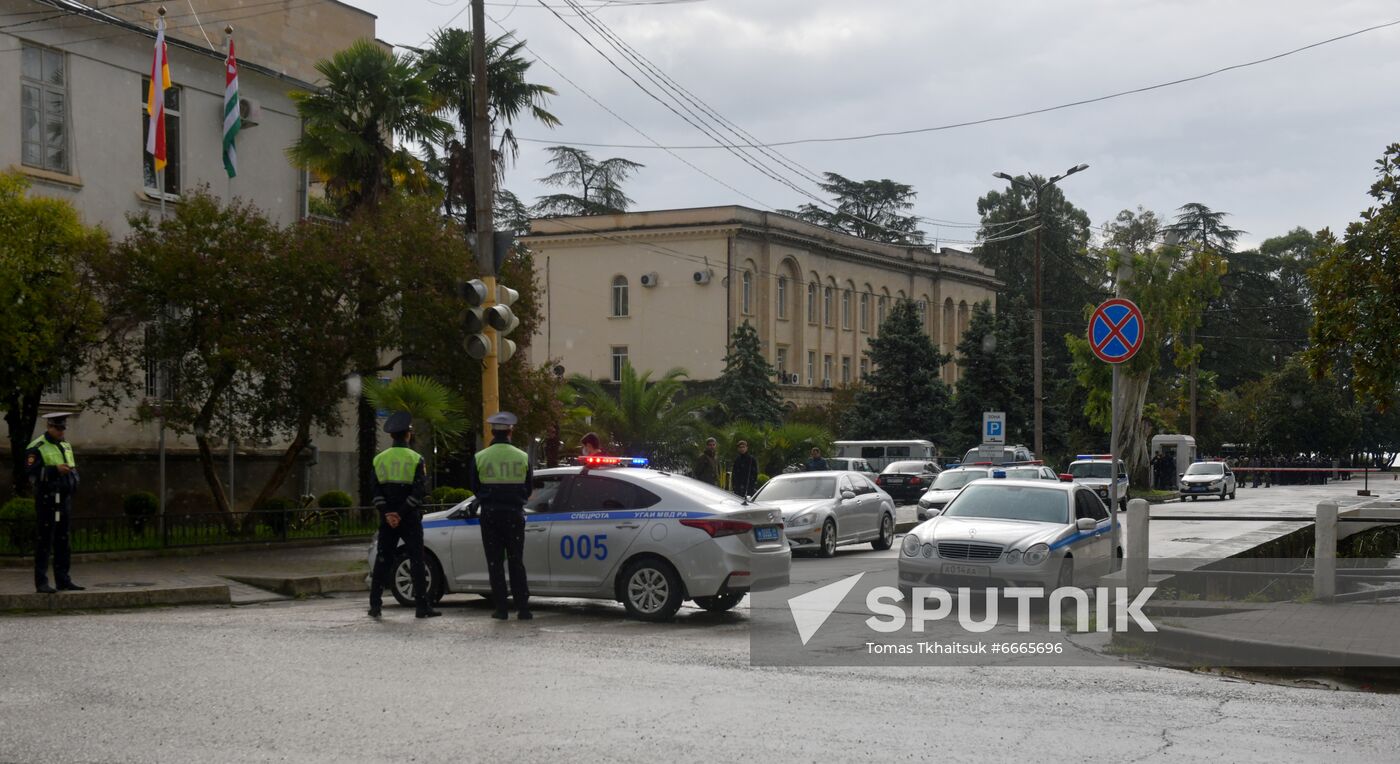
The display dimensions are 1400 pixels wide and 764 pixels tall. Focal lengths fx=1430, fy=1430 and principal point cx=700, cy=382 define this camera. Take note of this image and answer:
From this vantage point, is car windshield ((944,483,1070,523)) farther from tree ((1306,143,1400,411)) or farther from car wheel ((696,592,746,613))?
tree ((1306,143,1400,411))

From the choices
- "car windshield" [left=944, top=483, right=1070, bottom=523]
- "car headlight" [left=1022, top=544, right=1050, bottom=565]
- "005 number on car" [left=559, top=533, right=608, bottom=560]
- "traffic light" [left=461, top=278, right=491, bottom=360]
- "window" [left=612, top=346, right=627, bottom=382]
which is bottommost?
"car headlight" [left=1022, top=544, right=1050, bottom=565]

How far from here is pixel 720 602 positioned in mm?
13609

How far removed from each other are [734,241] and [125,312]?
154 feet

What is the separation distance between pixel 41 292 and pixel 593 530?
9717mm

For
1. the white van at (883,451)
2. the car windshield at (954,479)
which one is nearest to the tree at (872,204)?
the white van at (883,451)

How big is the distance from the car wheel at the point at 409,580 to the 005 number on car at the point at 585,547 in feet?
4.79

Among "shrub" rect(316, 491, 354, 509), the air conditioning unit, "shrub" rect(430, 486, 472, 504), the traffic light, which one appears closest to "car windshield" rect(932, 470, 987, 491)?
"shrub" rect(430, 486, 472, 504)

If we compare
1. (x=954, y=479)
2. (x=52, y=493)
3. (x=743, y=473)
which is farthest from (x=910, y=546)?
(x=954, y=479)

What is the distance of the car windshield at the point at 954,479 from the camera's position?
97.8 ft

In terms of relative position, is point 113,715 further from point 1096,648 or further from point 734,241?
point 734,241

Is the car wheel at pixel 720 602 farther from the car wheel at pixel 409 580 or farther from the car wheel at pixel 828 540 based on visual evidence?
the car wheel at pixel 828 540

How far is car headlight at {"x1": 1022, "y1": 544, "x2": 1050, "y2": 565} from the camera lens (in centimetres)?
1414

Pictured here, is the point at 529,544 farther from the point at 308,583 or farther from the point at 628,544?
the point at 308,583

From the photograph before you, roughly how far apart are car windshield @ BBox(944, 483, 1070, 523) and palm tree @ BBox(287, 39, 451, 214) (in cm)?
1567
